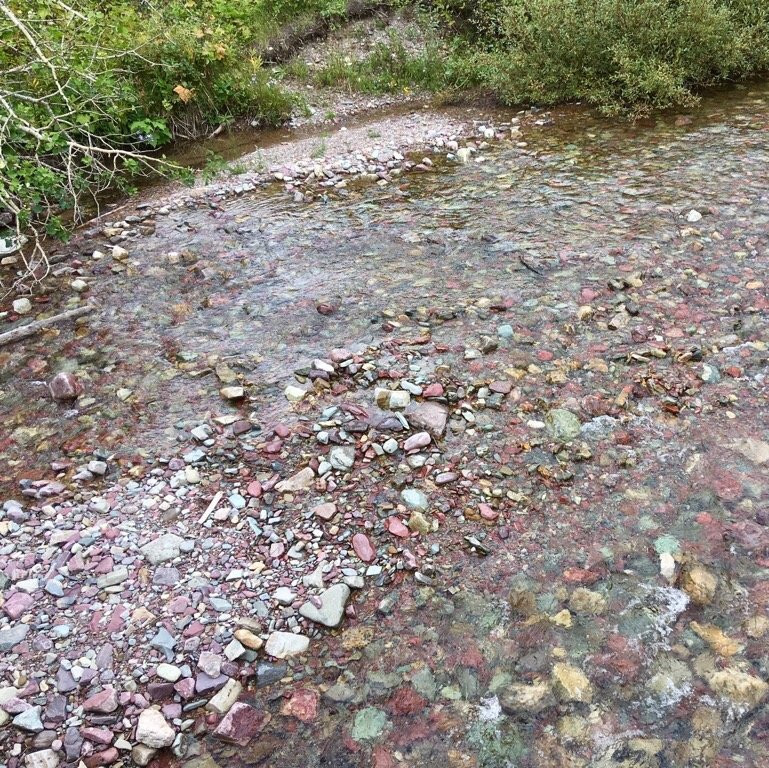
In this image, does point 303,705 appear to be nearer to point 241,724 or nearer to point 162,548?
point 241,724

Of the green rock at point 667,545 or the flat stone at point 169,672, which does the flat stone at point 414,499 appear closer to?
the green rock at point 667,545

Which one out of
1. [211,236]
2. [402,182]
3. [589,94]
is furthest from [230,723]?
[589,94]

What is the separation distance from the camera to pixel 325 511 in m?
3.97

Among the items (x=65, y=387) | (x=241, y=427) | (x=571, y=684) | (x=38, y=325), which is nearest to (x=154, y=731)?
(x=571, y=684)

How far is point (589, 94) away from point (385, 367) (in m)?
7.68

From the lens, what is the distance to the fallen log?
6082 mm

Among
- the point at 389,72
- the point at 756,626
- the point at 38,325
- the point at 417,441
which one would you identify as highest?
the point at 389,72

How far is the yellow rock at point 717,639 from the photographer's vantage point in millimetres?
3088

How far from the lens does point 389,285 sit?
21.2 ft

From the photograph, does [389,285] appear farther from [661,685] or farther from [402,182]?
[661,685]

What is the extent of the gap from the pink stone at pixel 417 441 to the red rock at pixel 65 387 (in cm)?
291

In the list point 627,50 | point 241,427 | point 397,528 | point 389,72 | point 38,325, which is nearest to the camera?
point 397,528

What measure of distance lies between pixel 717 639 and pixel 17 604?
146 inches

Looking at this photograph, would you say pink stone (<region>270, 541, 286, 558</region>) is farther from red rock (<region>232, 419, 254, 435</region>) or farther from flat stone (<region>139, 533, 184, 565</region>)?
red rock (<region>232, 419, 254, 435</region>)
